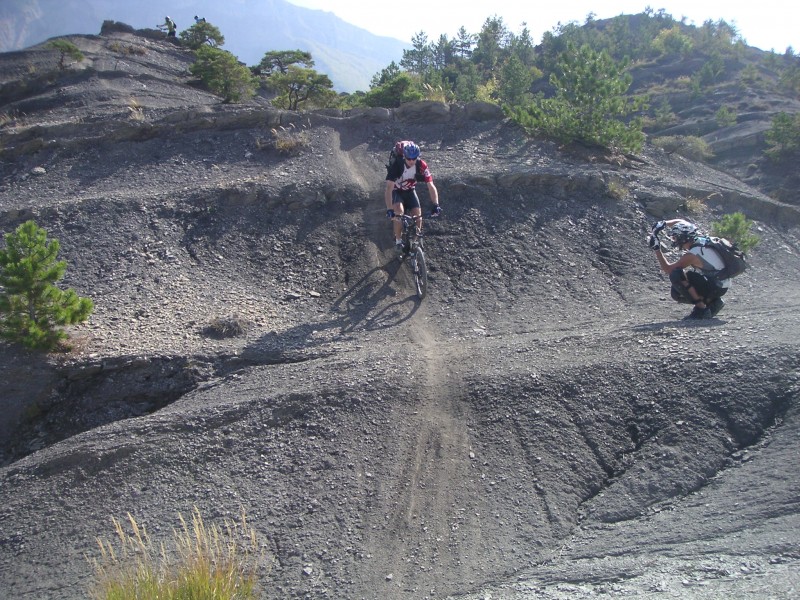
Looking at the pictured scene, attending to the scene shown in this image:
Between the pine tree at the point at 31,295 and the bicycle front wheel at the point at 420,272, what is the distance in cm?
462

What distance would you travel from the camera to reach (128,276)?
361 inches

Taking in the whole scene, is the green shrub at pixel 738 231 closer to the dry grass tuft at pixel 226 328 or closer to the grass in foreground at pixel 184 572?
the dry grass tuft at pixel 226 328

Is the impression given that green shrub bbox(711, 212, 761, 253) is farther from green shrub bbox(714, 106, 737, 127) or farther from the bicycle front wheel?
green shrub bbox(714, 106, 737, 127)

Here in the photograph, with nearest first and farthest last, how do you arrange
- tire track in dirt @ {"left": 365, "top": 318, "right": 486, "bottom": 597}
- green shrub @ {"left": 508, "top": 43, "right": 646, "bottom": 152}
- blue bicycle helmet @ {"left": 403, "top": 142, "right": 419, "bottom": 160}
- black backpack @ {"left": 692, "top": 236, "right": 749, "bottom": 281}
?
tire track in dirt @ {"left": 365, "top": 318, "right": 486, "bottom": 597} → black backpack @ {"left": 692, "top": 236, "right": 749, "bottom": 281} → blue bicycle helmet @ {"left": 403, "top": 142, "right": 419, "bottom": 160} → green shrub @ {"left": 508, "top": 43, "right": 646, "bottom": 152}

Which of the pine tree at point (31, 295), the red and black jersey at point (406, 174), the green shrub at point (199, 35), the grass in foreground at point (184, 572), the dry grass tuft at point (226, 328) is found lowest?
the grass in foreground at point (184, 572)

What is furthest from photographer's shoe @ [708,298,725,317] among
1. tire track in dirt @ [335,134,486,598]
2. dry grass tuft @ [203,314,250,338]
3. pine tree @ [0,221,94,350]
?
pine tree @ [0,221,94,350]

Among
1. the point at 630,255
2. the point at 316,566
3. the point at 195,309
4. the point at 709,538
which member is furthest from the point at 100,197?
the point at 709,538

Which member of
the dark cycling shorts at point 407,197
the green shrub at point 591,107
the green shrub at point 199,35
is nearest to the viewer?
the dark cycling shorts at point 407,197

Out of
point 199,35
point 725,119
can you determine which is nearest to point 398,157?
point 725,119

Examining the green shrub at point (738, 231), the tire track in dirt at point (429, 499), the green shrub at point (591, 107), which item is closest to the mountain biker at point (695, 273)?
the tire track in dirt at point (429, 499)

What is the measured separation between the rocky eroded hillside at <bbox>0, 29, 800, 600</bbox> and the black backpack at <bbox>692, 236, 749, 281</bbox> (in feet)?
1.95

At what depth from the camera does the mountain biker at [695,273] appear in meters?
7.28

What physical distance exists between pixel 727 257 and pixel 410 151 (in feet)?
14.6

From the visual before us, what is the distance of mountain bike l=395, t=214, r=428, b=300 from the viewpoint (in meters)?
8.90
